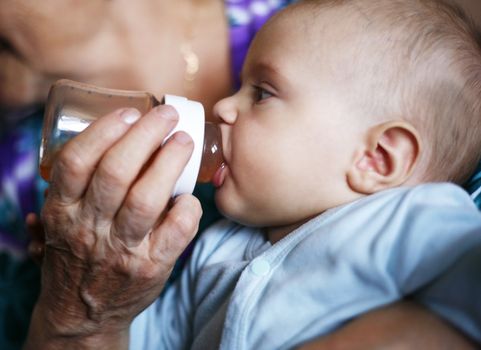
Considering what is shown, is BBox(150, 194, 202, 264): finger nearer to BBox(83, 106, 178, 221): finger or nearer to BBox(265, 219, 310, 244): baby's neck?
BBox(83, 106, 178, 221): finger

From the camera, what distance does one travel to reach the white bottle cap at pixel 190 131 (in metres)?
0.95

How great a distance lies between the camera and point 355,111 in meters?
1.01

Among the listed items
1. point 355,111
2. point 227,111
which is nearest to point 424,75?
point 355,111

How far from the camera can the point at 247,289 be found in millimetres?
1013

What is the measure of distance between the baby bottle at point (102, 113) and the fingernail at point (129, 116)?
0.27 feet

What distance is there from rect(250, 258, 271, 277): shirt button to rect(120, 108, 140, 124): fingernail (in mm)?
360

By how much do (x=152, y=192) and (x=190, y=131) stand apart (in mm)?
149

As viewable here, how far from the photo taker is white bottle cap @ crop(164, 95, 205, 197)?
949 mm

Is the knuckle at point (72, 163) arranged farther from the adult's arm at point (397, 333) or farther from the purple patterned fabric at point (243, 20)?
the purple patterned fabric at point (243, 20)

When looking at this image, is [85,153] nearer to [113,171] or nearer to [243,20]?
[113,171]

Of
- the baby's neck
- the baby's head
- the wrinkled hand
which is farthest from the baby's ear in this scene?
the wrinkled hand

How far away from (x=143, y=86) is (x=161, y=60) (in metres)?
0.09

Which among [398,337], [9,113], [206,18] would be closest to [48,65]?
[9,113]

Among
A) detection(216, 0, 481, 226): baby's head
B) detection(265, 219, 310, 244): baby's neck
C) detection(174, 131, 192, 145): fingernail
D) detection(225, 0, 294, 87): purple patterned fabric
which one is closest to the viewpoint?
detection(174, 131, 192, 145): fingernail
